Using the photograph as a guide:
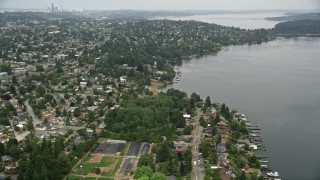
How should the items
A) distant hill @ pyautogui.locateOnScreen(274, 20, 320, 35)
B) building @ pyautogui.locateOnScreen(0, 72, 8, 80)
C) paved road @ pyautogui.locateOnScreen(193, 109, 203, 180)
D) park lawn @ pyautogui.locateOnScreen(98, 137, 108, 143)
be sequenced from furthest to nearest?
distant hill @ pyautogui.locateOnScreen(274, 20, 320, 35), building @ pyautogui.locateOnScreen(0, 72, 8, 80), park lawn @ pyautogui.locateOnScreen(98, 137, 108, 143), paved road @ pyautogui.locateOnScreen(193, 109, 203, 180)

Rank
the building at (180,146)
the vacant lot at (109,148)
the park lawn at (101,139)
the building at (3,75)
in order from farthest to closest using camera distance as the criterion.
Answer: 1. the building at (3,75)
2. the park lawn at (101,139)
3. the vacant lot at (109,148)
4. the building at (180,146)

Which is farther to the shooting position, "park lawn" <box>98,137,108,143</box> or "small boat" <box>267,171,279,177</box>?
"park lawn" <box>98,137,108,143</box>

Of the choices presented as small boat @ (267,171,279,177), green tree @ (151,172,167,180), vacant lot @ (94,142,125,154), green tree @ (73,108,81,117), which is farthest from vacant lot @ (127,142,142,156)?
small boat @ (267,171,279,177)

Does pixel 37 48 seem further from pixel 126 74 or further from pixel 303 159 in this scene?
pixel 303 159

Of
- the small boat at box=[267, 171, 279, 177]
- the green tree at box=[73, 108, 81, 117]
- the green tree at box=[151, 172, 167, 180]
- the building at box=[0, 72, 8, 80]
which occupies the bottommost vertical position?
the small boat at box=[267, 171, 279, 177]

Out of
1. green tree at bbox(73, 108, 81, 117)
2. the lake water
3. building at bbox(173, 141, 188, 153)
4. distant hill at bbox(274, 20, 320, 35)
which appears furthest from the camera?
the lake water

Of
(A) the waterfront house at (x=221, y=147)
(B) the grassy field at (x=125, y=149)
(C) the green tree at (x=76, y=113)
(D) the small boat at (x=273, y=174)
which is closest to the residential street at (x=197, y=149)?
(A) the waterfront house at (x=221, y=147)

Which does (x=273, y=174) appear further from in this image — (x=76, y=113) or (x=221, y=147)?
(x=76, y=113)

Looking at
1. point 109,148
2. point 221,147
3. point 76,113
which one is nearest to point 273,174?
point 221,147

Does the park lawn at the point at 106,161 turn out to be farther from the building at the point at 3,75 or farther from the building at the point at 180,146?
the building at the point at 3,75

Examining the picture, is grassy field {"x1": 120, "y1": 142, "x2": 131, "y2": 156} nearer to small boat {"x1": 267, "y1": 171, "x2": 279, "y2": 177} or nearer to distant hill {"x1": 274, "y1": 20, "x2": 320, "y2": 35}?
small boat {"x1": 267, "y1": 171, "x2": 279, "y2": 177}
